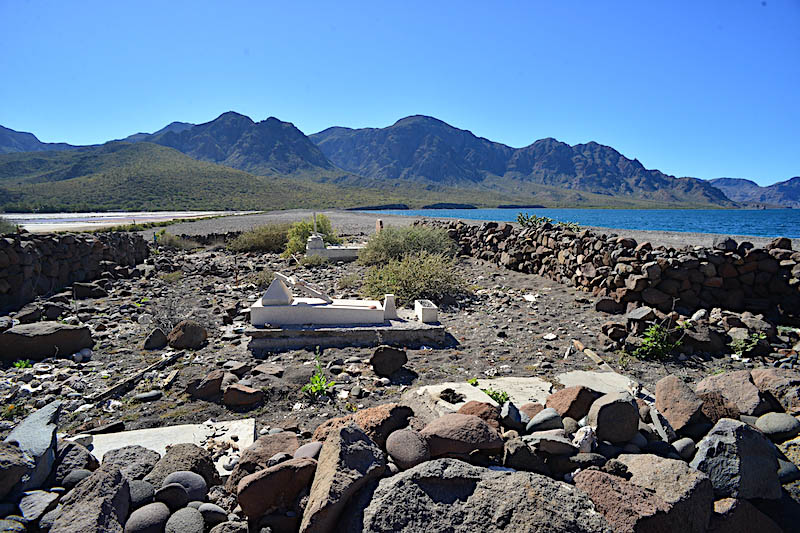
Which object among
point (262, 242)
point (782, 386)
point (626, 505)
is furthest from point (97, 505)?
point (262, 242)

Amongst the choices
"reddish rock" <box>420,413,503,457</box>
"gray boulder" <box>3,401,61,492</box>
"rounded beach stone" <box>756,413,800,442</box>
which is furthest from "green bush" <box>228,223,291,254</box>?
"rounded beach stone" <box>756,413,800,442</box>

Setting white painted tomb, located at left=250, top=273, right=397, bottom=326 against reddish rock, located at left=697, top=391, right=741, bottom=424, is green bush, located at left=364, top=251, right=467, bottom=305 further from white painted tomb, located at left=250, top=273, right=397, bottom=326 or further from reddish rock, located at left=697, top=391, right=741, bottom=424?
reddish rock, located at left=697, top=391, right=741, bottom=424

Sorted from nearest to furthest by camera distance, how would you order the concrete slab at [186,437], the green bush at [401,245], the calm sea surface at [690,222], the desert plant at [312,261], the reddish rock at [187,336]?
the concrete slab at [186,437] < the reddish rock at [187,336] < the green bush at [401,245] < the desert plant at [312,261] < the calm sea surface at [690,222]

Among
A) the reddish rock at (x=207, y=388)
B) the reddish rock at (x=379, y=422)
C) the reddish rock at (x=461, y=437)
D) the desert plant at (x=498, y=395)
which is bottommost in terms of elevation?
the reddish rock at (x=207, y=388)

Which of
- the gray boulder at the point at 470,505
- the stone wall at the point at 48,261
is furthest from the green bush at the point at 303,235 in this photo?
the gray boulder at the point at 470,505

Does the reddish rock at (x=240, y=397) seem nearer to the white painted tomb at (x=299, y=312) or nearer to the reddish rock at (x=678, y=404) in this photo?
the white painted tomb at (x=299, y=312)

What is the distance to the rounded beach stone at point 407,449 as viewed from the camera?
246 cm

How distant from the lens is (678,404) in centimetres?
317

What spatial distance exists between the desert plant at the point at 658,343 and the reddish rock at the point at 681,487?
12.0 feet

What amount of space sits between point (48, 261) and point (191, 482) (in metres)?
10.2

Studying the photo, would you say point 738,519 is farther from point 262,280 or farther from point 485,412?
point 262,280

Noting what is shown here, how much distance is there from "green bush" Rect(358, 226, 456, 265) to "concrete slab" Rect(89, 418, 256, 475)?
31.4 ft

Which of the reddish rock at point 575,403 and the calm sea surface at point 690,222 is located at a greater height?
the calm sea surface at point 690,222

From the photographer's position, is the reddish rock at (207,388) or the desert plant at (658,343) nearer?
the reddish rock at (207,388)
